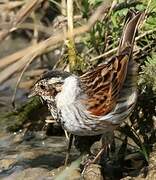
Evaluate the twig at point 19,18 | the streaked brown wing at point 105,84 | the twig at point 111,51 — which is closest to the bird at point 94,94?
the streaked brown wing at point 105,84

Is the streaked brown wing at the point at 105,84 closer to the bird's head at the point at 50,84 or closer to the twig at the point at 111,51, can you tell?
the bird's head at the point at 50,84

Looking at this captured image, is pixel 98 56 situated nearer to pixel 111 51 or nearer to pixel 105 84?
pixel 111 51

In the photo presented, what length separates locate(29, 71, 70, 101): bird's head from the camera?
4.77 metres

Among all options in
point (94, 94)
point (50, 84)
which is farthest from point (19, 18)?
point (94, 94)

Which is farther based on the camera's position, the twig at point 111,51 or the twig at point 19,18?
the twig at point 111,51

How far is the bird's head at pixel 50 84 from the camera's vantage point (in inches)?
188

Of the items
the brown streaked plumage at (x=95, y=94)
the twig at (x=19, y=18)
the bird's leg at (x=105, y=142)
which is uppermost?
the twig at (x=19, y=18)

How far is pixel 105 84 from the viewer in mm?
4949

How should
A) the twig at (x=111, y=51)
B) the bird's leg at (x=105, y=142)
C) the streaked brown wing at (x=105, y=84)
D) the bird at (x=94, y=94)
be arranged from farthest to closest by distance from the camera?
the twig at (x=111, y=51), the bird's leg at (x=105, y=142), the streaked brown wing at (x=105, y=84), the bird at (x=94, y=94)

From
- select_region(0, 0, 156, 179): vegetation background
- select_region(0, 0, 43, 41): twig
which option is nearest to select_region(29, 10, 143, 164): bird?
select_region(0, 0, 156, 179): vegetation background

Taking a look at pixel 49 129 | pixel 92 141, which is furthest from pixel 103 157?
pixel 49 129

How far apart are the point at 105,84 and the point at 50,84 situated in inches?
17.2

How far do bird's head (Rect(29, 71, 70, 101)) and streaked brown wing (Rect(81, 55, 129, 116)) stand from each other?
198 mm

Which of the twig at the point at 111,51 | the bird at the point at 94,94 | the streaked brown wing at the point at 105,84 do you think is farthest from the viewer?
the twig at the point at 111,51
